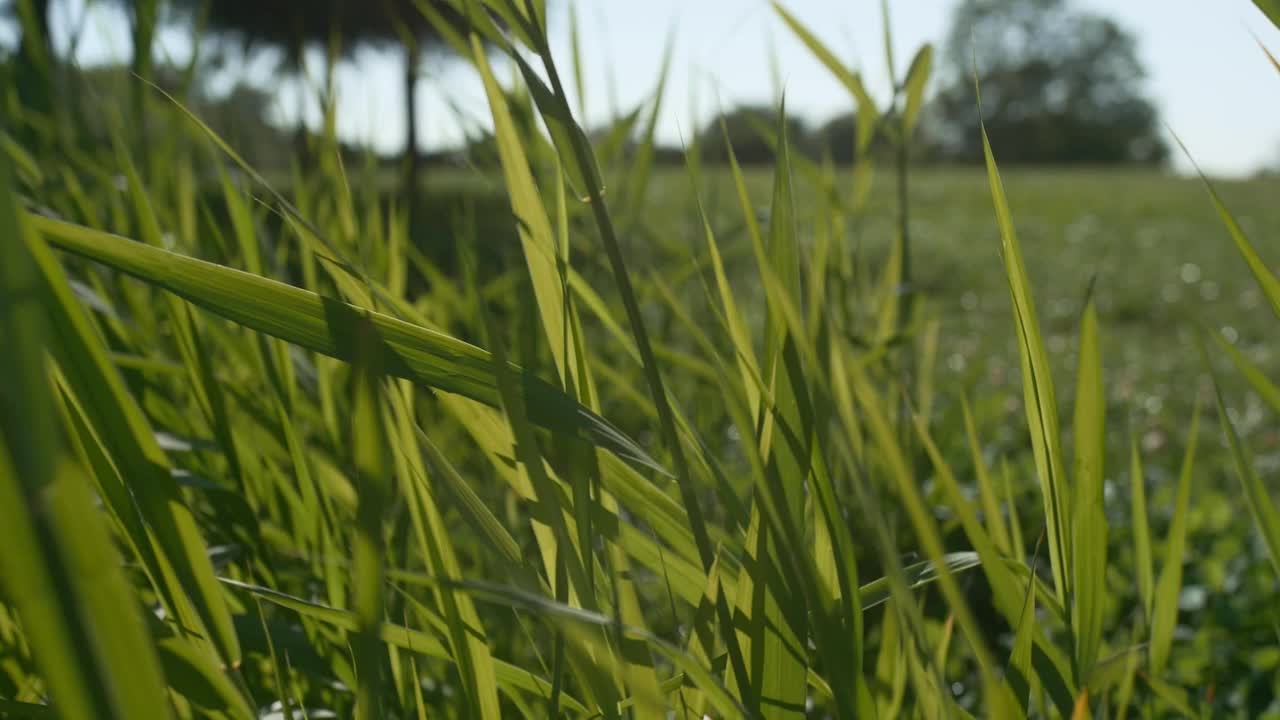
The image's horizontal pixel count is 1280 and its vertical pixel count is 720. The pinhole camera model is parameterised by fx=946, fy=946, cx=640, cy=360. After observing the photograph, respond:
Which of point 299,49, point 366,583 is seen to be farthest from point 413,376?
point 299,49

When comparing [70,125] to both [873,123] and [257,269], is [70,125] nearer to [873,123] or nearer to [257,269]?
[257,269]

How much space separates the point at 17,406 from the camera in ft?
0.50

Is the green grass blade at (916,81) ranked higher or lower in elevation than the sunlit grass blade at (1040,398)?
higher

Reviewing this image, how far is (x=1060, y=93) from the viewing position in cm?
4084

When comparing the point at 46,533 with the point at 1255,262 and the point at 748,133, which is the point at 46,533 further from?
the point at 748,133

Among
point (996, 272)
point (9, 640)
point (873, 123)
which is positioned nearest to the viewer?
point (9, 640)

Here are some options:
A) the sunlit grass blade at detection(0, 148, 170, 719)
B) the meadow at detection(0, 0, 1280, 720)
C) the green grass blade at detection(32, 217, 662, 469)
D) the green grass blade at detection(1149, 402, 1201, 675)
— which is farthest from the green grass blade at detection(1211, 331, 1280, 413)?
the sunlit grass blade at detection(0, 148, 170, 719)

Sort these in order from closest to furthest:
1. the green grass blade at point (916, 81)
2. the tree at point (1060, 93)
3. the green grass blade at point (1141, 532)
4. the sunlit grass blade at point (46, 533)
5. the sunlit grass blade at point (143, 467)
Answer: the sunlit grass blade at point (46, 533) < the sunlit grass blade at point (143, 467) < the green grass blade at point (1141, 532) < the green grass blade at point (916, 81) < the tree at point (1060, 93)

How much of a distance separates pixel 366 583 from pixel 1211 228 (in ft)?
30.6

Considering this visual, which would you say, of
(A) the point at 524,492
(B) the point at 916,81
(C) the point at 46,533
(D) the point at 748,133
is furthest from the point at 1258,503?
(D) the point at 748,133

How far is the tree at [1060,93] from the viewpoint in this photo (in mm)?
35906

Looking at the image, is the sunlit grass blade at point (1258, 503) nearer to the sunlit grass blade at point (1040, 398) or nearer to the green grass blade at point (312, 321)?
the sunlit grass blade at point (1040, 398)

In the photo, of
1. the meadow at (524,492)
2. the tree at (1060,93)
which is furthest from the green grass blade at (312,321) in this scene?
the tree at (1060,93)

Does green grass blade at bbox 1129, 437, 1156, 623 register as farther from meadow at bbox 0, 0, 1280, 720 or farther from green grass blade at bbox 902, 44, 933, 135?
green grass blade at bbox 902, 44, 933, 135
